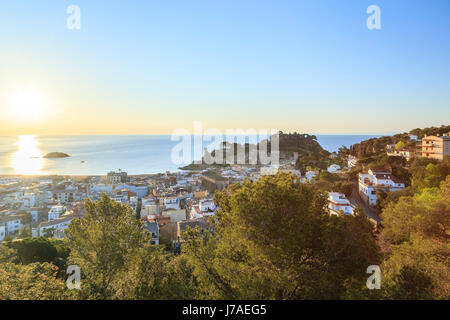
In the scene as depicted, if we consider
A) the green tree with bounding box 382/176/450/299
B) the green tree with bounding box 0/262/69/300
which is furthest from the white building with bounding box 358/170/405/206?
the green tree with bounding box 0/262/69/300

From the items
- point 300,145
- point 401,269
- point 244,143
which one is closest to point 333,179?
point 401,269

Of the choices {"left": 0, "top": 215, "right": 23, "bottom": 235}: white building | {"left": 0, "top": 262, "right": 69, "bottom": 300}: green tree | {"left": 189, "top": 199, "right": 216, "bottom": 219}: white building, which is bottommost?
{"left": 0, "top": 215, "right": 23, "bottom": 235}: white building

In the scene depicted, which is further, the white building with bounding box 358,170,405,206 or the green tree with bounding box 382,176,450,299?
the white building with bounding box 358,170,405,206

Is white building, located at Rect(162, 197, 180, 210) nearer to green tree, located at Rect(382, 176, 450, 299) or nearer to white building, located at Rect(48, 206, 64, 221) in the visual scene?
white building, located at Rect(48, 206, 64, 221)

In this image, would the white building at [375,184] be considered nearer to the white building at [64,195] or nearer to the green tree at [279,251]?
the green tree at [279,251]

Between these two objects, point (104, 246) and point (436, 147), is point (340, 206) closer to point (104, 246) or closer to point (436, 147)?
point (104, 246)
